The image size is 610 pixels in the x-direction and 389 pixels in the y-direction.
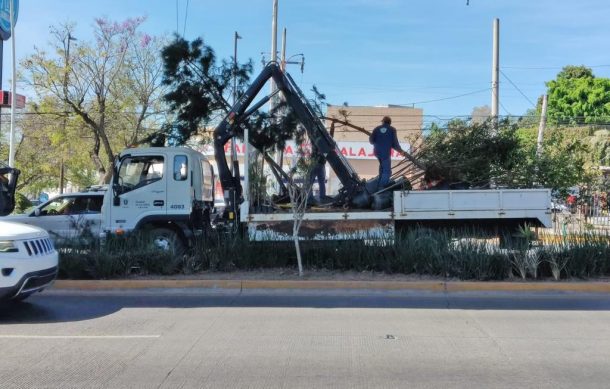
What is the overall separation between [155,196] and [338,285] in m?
4.75

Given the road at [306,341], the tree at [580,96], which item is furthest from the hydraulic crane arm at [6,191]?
the tree at [580,96]

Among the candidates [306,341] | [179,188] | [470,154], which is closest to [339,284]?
[306,341]

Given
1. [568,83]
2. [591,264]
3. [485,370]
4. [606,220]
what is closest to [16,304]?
[485,370]

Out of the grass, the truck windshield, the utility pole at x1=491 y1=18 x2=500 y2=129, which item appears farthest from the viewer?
the utility pole at x1=491 y1=18 x2=500 y2=129

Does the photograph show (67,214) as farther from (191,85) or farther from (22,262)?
(22,262)

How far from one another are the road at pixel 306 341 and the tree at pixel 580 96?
50889 mm

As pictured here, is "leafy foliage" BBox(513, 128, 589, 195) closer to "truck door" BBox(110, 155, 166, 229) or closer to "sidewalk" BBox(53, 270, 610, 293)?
"sidewalk" BBox(53, 270, 610, 293)

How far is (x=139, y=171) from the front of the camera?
12.8m

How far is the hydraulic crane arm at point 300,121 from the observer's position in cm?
1352

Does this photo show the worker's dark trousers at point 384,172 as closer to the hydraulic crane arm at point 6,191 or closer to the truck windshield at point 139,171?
the truck windshield at point 139,171

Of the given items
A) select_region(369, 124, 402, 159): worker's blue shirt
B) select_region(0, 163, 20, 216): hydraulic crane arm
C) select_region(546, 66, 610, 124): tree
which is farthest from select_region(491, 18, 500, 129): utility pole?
select_region(546, 66, 610, 124): tree

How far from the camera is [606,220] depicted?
1466 cm

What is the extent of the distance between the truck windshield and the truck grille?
453cm

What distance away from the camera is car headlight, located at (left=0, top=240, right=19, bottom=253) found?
23.9ft
